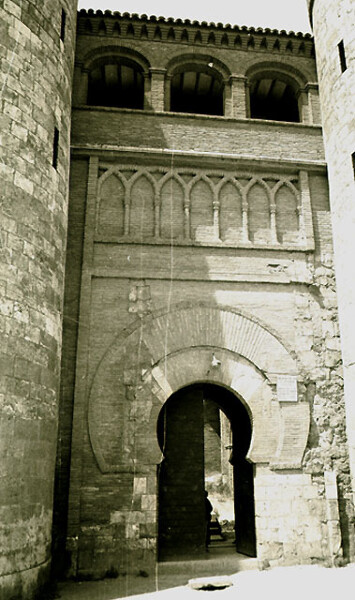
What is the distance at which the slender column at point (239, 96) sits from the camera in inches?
409

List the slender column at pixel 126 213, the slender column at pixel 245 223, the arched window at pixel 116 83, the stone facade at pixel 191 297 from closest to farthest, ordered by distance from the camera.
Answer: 1. the stone facade at pixel 191 297
2. the slender column at pixel 126 213
3. the slender column at pixel 245 223
4. the arched window at pixel 116 83

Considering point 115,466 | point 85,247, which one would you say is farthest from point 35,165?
point 115,466

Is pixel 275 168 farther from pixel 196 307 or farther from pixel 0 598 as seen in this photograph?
pixel 0 598

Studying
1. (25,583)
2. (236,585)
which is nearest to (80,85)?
(25,583)

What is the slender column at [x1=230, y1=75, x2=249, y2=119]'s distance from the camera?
34.1 feet

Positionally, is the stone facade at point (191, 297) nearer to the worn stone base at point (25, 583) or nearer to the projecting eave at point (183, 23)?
the projecting eave at point (183, 23)

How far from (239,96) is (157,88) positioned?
1536 millimetres

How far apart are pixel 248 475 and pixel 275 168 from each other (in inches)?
207

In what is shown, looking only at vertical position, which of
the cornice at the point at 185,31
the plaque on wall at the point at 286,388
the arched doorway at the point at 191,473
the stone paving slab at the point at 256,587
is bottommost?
the stone paving slab at the point at 256,587

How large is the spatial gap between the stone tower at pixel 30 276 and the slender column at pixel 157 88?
2.11m

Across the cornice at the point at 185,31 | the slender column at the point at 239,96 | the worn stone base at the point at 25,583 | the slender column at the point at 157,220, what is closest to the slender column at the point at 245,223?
the slender column at the point at 157,220

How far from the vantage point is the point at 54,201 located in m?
7.90

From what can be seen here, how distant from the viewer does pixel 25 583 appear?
636 centimetres

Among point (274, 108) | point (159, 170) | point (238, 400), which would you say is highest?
point (274, 108)
